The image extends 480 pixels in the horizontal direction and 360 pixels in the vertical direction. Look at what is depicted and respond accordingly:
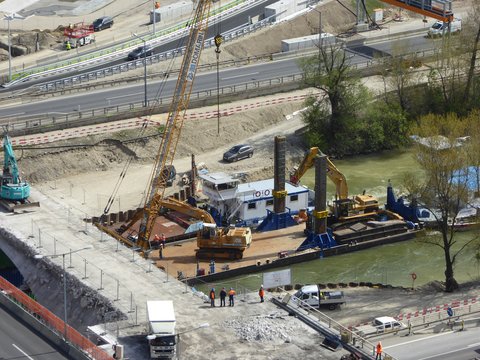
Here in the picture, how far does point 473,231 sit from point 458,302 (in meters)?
16.8

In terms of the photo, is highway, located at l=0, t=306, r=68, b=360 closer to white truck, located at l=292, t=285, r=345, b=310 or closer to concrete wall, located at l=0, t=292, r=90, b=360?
concrete wall, located at l=0, t=292, r=90, b=360

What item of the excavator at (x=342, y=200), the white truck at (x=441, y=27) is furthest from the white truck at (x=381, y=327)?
the white truck at (x=441, y=27)

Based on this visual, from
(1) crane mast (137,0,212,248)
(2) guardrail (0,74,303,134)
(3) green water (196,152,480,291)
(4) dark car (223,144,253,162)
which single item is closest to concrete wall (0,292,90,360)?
(3) green water (196,152,480,291)

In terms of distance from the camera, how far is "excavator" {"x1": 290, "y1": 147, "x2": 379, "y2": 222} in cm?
11094

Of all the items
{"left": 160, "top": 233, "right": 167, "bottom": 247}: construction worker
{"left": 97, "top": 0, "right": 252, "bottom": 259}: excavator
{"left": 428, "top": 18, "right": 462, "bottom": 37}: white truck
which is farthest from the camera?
{"left": 428, "top": 18, "right": 462, "bottom": 37}: white truck

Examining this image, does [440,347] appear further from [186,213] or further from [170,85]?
[170,85]

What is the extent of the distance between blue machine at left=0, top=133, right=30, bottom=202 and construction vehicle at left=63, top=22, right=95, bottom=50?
46920 millimetres

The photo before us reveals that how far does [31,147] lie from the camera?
122125 millimetres

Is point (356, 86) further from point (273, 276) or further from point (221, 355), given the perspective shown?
point (221, 355)

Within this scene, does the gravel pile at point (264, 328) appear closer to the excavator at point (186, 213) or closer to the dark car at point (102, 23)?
the excavator at point (186, 213)

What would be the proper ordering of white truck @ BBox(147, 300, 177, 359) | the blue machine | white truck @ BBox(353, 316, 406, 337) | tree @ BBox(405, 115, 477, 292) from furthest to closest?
the blue machine
tree @ BBox(405, 115, 477, 292)
white truck @ BBox(353, 316, 406, 337)
white truck @ BBox(147, 300, 177, 359)

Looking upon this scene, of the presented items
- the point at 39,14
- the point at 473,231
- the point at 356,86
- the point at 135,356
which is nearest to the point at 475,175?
the point at 473,231

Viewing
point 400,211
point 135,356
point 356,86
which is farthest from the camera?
point 356,86

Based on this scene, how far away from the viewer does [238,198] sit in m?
111
